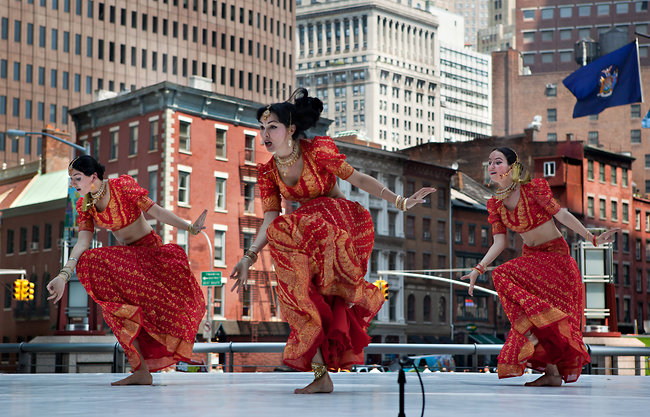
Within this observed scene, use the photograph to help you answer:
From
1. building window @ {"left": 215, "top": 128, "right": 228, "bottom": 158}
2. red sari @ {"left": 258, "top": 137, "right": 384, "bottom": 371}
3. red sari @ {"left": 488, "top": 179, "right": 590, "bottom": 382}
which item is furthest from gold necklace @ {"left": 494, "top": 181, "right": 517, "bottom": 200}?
building window @ {"left": 215, "top": 128, "right": 228, "bottom": 158}

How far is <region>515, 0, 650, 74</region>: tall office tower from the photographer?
136375 millimetres

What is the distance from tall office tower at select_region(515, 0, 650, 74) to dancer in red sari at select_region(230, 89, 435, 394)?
130401 millimetres

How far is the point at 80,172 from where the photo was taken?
34.8 feet

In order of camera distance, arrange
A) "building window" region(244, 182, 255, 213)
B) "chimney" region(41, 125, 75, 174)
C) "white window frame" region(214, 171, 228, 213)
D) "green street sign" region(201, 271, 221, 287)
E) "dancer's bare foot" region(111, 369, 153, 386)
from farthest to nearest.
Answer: "chimney" region(41, 125, 75, 174) → "building window" region(244, 182, 255, 213) → "white window frame" region(214, 171, 228, 213) → "green street sign" region(201, 271, 221, 287) → "dancer's bare foot" region(111, 369, 153, 386)

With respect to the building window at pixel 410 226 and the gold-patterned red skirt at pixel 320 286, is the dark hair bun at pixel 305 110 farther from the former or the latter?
the building window at pixel 410 226

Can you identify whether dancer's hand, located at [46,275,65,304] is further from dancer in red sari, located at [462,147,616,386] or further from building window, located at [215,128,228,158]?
building window, located at [215,128,228,158]

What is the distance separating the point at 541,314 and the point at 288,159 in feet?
10.0

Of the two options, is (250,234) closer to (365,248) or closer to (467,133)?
(365,248)

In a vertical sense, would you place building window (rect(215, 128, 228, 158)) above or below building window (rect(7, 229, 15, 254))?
above

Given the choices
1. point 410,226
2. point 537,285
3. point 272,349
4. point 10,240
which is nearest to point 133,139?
point 10,240

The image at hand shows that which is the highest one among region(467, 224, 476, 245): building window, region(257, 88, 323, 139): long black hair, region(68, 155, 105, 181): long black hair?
region(467, 224, 476, 245): building window

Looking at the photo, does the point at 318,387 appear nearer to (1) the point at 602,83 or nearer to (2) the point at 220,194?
→ (1) the point at 602,83

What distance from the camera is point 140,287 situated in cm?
1045

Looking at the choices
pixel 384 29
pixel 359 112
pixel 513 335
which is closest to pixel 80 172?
pixel 513 335
